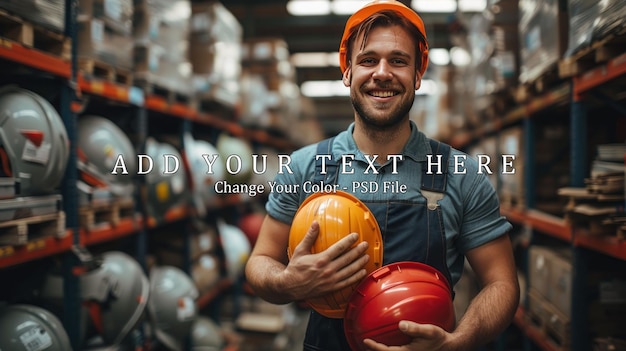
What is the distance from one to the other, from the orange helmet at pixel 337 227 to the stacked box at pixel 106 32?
2141mm

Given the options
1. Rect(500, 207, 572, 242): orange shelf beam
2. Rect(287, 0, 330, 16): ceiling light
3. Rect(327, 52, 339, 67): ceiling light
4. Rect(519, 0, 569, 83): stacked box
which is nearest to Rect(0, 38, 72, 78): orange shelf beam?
Rect(519, 0, 569, 83): stacked box

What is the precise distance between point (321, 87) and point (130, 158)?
531 inches

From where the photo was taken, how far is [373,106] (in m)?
2.00

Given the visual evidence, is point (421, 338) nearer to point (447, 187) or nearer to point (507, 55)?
point (447, 187)

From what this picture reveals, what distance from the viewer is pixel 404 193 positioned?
6.70 ft

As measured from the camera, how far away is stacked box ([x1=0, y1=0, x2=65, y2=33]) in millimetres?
2391

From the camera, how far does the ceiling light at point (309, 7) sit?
880 cm

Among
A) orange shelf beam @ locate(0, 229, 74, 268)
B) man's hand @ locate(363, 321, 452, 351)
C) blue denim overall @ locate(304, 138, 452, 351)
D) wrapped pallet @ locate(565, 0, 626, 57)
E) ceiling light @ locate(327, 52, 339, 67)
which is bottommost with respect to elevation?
man's hand @ locate(363, 321, 452, 351)

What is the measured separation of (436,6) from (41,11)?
7122mm

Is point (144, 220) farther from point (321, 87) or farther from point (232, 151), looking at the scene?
point (321, 87)

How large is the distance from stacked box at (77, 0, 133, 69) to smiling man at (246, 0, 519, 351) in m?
1.90

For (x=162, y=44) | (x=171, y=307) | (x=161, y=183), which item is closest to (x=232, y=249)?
(x=171, y=307)

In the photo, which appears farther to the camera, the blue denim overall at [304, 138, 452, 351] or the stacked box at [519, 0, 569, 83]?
the stacked box at [519, 0, 569, 83]

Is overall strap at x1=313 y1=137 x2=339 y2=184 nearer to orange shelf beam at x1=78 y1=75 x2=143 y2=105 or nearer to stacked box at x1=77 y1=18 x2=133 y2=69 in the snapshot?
orange shelf beam at x1=78 y1=75 x2=143 y2=105
